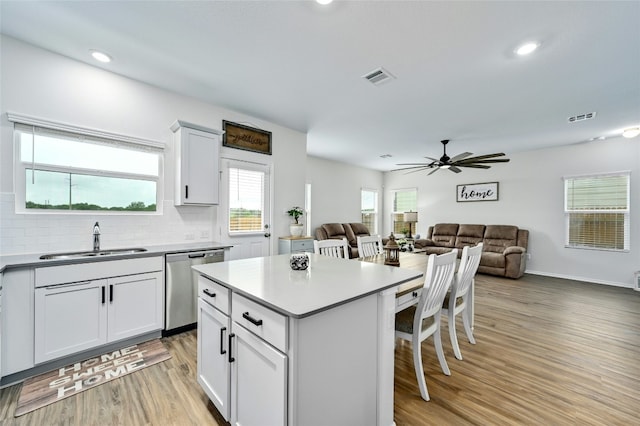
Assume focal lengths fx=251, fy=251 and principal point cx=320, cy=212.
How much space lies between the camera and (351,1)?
1.78 m

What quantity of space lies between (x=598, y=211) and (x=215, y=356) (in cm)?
714

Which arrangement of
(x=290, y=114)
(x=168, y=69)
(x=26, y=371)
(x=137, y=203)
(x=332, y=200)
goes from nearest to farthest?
(x=26, y=371), (x=168, y=69), (x=137, y=203), (x=290, y=114), (x=332, y=200)

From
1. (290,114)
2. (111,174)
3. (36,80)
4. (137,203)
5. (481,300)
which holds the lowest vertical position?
(481,300)

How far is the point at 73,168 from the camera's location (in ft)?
8.47

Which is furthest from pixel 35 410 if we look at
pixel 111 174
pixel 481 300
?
pixel 481 300

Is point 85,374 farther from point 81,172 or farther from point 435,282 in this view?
point 435,282

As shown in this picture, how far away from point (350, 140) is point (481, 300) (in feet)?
12.0

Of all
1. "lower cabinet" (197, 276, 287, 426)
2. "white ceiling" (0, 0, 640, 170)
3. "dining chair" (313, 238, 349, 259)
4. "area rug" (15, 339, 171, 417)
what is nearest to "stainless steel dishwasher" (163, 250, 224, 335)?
"area rug" (15, 339, 171, 417)

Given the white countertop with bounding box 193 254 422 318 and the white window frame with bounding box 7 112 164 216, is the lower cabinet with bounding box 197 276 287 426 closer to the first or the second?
the white countertop with bounding box 193 254 422 318

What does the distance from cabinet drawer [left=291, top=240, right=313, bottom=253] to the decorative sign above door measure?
5.09 ft

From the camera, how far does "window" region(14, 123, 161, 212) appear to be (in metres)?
2.36

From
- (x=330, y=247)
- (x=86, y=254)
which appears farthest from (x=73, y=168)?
(x=330, y=247)

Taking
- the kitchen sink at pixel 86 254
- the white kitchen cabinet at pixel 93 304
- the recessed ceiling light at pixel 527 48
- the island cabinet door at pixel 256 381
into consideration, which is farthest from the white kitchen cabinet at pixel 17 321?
the recessed ceiling light at pixel 527 48

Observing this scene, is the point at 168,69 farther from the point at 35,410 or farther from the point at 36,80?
the point at 35,410
